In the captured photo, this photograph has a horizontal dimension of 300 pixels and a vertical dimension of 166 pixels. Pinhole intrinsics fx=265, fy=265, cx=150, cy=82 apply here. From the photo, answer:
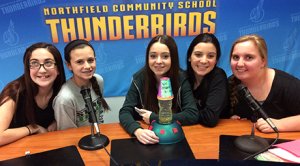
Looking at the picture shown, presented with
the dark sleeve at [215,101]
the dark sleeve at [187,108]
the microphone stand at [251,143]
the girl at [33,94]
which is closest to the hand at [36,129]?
A: the girl at [33,94]

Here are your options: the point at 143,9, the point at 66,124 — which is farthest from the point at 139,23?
the point at 66,124

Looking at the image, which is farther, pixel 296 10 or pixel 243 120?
pixel 296 10

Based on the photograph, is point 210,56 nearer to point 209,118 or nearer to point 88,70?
point 209,118

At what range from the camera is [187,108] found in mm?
1693

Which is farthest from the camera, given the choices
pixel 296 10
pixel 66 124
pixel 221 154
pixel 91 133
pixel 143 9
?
pixel 296 10

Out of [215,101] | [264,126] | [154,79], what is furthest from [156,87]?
[264,126]

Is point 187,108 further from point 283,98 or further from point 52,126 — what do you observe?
point 52,126

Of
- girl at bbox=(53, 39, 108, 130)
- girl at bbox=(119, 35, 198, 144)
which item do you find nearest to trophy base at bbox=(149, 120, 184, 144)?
girl at bbox=(119, 35, 198, 144)

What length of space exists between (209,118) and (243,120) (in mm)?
252

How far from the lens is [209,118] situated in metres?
1.60

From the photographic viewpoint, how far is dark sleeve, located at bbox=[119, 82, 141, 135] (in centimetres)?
155

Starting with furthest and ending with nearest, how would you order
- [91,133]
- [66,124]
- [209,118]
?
[66,124] < [209,118] < [91,133]

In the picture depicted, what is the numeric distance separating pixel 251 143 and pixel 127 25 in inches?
68.2

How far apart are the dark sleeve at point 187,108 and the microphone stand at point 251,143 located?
12.3 inches
